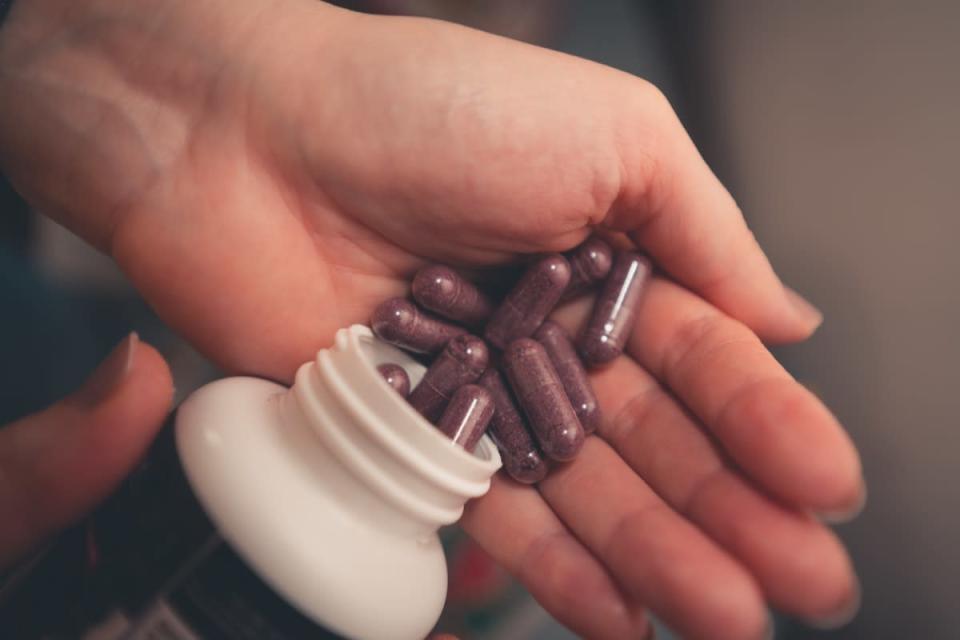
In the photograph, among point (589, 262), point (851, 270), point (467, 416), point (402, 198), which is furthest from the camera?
point (851, 270)

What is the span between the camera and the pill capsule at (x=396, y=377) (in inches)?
49.9

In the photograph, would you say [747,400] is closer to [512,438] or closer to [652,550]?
[652,550]

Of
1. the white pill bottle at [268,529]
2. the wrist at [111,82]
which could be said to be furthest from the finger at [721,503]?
the wrist at [111,82]

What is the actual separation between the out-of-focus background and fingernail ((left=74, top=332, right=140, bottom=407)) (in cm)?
77

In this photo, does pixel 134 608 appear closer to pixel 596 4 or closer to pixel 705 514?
pixel 705 514

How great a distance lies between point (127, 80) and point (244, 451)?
0.81 m

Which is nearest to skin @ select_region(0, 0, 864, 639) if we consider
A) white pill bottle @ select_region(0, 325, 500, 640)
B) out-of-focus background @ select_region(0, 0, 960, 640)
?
white pill bottle @ select_region(0, 325, 500, 640)

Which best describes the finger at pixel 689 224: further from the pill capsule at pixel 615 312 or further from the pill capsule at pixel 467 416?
the pill capsule at pixel 467 416

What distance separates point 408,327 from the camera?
1305 mm

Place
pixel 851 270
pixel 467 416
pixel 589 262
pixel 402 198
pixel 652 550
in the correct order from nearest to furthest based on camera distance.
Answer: pixel 652 550, pixel 467 416, pixel 402 198, pixel 589 262, pixel 851 270

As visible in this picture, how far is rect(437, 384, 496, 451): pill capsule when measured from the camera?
1.17 metres

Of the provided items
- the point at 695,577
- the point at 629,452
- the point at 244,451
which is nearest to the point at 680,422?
the point at 629,452

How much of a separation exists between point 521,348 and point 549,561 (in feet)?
1.17

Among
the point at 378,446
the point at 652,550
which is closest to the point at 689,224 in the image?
the point at 652,550
